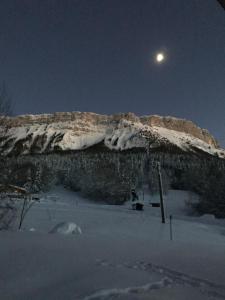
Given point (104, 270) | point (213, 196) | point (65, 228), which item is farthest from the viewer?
point (213, 196)

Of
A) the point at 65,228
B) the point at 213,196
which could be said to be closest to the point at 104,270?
the point at 65,228

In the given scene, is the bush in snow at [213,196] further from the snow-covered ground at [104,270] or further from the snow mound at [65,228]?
the snow-covered ground at [104,270]

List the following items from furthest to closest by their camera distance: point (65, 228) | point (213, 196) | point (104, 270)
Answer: point (213, 196)
point (65, 228)
point (104, 270)

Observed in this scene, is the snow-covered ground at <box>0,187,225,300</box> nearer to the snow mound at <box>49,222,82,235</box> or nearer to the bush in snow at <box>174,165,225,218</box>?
the snow mound at <box>49,222,82,235</box>

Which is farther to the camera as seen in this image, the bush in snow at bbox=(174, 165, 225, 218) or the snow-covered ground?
the bush in snow at bbox=(174, 165, 225, 218)

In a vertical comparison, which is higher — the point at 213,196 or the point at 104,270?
the point at 213,196

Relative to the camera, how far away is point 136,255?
23.4ft

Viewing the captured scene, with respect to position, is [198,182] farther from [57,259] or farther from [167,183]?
[57,259]

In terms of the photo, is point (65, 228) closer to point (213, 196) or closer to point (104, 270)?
point (104, 270)

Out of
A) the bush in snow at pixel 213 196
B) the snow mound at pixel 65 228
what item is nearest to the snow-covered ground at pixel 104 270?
the snow mound at pixel 65 228

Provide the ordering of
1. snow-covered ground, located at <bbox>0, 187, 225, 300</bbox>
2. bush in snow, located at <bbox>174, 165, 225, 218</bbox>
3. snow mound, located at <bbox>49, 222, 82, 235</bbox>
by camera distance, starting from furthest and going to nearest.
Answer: bush in snow, located at <bbox>174, 165, 225, 218</bbox> → snow mound, located at <bbox>49, 222, 82, 235</bbox> → snow-covered ground, located at <bbox>0, 187, 225, 300</bbox>

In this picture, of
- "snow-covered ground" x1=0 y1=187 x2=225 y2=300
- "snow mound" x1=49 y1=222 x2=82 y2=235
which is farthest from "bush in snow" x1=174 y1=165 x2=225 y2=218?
"snow-covered ground" x1=0 y1=187 x2=225 y2=300

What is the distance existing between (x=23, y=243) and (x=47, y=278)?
9.92 ft

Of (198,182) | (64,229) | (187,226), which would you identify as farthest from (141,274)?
(198,182)
